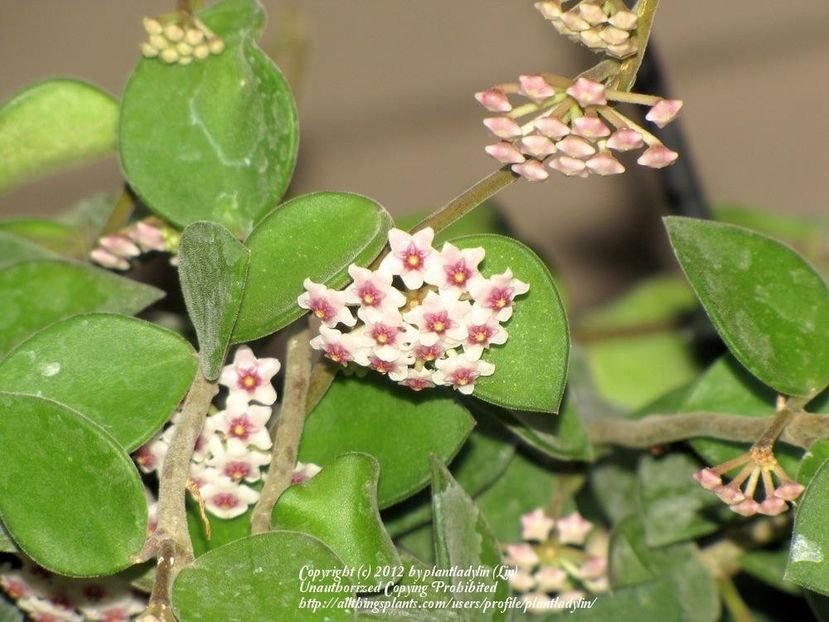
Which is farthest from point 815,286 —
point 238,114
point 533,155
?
point 238,114

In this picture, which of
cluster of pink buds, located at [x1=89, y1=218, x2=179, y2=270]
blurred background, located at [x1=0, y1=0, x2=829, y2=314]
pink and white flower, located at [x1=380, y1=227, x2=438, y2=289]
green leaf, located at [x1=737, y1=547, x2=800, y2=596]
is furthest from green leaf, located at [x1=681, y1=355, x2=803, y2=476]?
blurred background, located at [x1=0, y1=0, x2=829, y2=314]

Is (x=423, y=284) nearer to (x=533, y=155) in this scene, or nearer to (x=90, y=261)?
(x=533, y=155)

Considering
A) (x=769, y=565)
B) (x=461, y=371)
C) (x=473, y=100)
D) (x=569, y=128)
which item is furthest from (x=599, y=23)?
(x=473, y=100)

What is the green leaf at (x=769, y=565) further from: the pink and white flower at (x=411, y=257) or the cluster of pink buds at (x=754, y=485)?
the pink and white flower at (x=411, y=257)

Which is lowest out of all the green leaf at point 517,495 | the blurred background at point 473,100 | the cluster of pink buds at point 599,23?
the blurred background at point 473,100

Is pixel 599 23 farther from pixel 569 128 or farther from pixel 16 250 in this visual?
pixel 16 250

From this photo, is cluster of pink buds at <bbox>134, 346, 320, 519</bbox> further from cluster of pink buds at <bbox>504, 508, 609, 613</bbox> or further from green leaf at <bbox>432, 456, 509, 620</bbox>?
cluster of pink buds at <bbox>504, 508, 609, 613</bbox>

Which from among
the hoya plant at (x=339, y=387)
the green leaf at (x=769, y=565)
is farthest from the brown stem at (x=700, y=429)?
the green leaf at (x=769, y=565)
